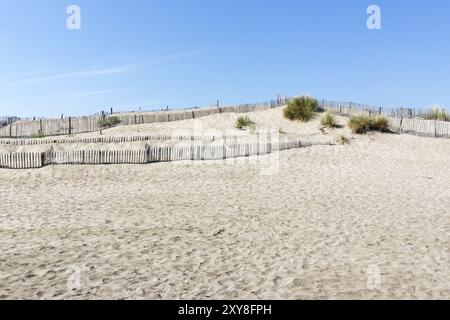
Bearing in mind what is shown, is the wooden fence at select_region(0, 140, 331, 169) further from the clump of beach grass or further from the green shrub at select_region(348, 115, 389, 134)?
the green shrub at select_region(348, 115, 389, 134)

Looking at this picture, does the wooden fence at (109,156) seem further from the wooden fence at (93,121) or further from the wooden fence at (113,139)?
the wooden fence at (93,121)

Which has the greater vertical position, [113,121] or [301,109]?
[301,109]

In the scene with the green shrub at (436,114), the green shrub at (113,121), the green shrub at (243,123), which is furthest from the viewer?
the green shrub at (113,121)

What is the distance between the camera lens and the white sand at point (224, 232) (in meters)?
5.84

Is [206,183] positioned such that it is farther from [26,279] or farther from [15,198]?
[26,279]

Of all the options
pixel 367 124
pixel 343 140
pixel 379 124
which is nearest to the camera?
pixel 343 140

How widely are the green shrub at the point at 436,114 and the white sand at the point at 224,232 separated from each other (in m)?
13.5

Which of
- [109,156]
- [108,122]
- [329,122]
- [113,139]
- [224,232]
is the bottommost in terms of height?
[224,232]

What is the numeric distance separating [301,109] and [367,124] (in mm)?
5267

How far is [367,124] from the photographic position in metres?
23.5

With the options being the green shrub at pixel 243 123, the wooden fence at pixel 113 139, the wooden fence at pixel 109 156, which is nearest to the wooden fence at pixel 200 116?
the green shrub at pixel 243 123

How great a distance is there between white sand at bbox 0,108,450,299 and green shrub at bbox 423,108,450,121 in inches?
530

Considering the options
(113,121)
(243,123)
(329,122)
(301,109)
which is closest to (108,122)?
(113,121)

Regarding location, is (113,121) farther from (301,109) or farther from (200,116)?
(301,109)
